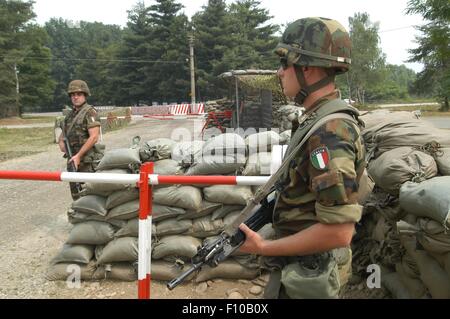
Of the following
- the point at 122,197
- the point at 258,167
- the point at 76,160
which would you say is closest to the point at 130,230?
the point at 122,197

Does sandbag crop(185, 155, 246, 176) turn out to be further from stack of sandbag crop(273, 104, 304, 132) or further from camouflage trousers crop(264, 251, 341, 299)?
stack of sandbag crop(273, 104, 304, 132)

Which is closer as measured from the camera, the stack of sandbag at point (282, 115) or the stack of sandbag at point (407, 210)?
the stack of sandbag at point (407, 210)

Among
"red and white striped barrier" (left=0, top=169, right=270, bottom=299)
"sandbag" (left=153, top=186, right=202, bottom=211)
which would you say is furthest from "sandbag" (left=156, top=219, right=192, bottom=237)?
"red and white striped barrier" (left=0, top=169, right=270, bottom=299)

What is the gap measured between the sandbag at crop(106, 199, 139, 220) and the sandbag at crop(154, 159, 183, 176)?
1.10ft

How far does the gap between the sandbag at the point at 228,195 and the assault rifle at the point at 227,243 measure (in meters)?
1.70

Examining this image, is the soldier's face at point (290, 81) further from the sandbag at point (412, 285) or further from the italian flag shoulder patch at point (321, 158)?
the sandbag at point (412, 285)

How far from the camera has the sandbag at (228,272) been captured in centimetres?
346

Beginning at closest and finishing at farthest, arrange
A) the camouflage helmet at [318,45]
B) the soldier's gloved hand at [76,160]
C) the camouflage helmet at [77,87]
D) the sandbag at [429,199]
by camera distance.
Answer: the camouflage helmet at [318,45] < the sandbag at [429,199] < the soldier's gloved hand at [76,160] < the camouflage helmet at [77,87]

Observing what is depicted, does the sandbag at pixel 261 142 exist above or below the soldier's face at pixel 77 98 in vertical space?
below

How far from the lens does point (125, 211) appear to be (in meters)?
3.55

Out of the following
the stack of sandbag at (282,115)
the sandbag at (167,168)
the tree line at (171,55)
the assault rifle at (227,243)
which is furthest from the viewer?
the tree line at (171,55)

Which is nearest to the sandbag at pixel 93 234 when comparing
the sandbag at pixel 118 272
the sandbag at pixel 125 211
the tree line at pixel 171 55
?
the sandbag at pixel 125 211

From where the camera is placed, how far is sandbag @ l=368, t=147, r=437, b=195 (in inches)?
94.6
